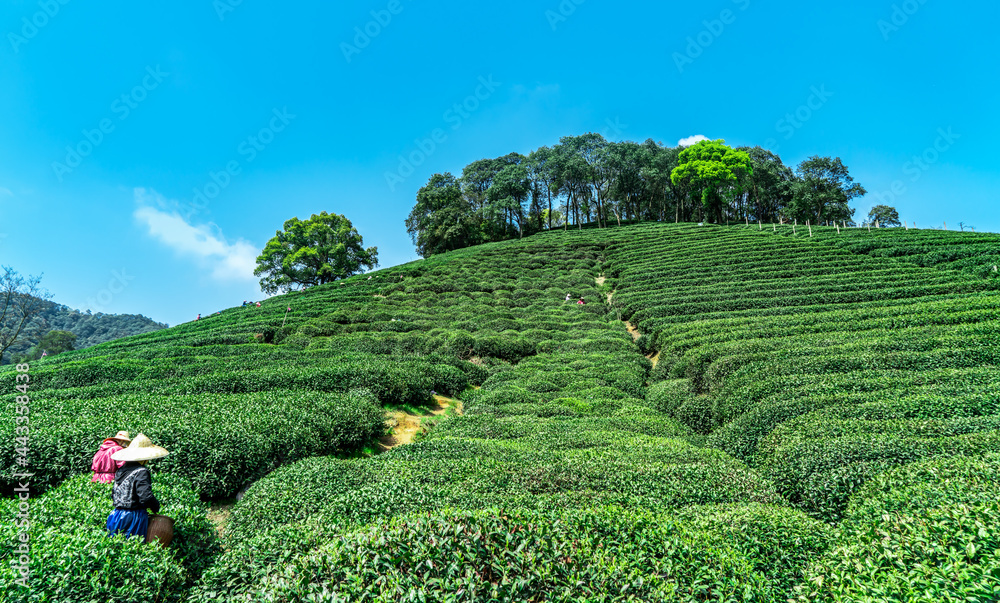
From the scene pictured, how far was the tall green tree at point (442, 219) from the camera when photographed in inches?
2158

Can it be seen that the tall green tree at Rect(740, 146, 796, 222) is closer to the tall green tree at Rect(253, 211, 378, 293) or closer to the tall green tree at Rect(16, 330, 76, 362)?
the tall green tree at Rect(253, 211, 378, 293)

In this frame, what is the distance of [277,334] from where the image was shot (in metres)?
23.7

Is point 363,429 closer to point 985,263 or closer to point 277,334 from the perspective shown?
point 277,334

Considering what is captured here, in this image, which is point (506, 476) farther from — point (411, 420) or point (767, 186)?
point (767, 186)

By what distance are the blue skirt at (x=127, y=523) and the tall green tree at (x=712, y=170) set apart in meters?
58.3

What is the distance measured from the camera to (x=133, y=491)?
5.05 m

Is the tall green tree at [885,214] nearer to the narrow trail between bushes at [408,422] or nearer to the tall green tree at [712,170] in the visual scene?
the tall green tree at [712,170]

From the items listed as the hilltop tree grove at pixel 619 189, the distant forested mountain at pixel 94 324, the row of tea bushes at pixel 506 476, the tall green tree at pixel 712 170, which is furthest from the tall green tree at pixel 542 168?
the distant forested mountain at pixel 94 324

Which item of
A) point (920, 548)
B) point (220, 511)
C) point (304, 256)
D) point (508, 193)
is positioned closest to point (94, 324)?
point (304, 256)

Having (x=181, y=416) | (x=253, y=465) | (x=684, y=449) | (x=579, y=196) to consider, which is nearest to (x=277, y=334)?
(x=181, y=416)

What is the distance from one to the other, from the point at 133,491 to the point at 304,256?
4531 cm

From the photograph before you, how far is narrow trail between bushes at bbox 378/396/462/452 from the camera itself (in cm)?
1193

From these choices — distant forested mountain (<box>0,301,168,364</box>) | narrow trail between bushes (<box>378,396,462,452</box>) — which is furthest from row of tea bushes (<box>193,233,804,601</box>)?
distant forested mountain (<box>0,301,168,364</box>)

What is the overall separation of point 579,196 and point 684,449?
2236 inches
